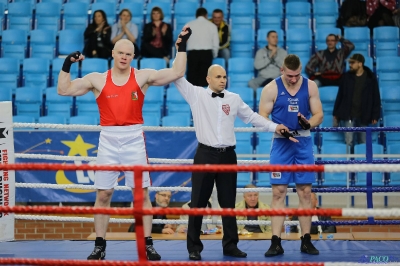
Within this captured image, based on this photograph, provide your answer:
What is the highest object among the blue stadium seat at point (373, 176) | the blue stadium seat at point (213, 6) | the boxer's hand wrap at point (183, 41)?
the blue stadium seat at point (213, 6)

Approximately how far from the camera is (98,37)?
10.5m

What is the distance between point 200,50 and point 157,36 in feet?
2.80

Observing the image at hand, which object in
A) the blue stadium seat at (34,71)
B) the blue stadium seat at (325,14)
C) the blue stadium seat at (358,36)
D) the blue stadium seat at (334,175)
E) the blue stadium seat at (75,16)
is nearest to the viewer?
the blue stadium seat at (334,175)

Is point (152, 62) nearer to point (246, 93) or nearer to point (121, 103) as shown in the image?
point (246, 93)

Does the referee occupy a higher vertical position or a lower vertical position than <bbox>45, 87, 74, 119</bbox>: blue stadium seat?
lower

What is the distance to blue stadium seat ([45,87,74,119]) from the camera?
986 cm

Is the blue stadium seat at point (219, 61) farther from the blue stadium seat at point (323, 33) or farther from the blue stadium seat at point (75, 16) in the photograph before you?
the blue stadium seat at point (75, 16)

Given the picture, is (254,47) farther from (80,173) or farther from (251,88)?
(80,173)

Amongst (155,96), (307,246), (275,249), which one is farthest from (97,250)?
(155,96)

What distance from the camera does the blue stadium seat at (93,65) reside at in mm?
10195

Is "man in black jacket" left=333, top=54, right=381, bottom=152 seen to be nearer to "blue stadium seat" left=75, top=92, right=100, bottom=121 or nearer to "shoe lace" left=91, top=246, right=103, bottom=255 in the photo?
"blue stadium seat" left=75, top=92, right=100, bottom=121

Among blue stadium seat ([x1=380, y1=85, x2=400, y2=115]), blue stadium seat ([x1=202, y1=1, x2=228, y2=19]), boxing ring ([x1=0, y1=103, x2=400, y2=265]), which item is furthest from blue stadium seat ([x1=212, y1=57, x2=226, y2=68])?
boxing ring ([x1=0, y1=103, x2=400, y2=265])

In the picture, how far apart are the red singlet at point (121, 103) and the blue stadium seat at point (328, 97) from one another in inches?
194

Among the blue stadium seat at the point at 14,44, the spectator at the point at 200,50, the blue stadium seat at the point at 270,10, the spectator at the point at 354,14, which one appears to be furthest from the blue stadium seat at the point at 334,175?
the blue stadium seat at the point at 14,44
